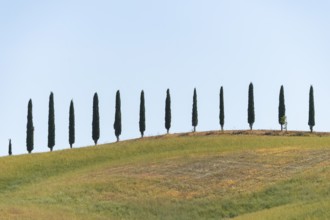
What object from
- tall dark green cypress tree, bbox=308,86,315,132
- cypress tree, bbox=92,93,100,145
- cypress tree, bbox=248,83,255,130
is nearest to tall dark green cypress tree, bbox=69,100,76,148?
cypress tree, bbox=92,93,100,145

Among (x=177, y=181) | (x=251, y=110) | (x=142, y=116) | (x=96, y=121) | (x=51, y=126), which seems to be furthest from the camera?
(x=142, y=116)

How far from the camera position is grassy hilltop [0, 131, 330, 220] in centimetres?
4464

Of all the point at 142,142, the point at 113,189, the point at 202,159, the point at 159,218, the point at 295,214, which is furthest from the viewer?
the point at 142,142

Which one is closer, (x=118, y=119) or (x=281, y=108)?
(x=281, y=108)

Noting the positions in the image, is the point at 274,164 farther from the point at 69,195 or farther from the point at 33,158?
the point at 33,158

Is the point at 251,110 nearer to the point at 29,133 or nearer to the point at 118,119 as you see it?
the point at 118,119

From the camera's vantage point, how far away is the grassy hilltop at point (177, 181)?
44.6 metres

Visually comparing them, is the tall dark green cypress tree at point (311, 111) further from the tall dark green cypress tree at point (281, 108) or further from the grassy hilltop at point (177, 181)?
the grassy hilltop at point (177, 181)

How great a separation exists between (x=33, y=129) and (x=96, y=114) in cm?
779

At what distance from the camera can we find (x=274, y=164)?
57.0 metres

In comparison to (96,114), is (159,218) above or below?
below

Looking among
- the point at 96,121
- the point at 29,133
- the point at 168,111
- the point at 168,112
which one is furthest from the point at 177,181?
the point at 168,111

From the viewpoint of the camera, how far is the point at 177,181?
53.4 m

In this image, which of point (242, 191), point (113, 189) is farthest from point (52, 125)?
point (242, 191)
